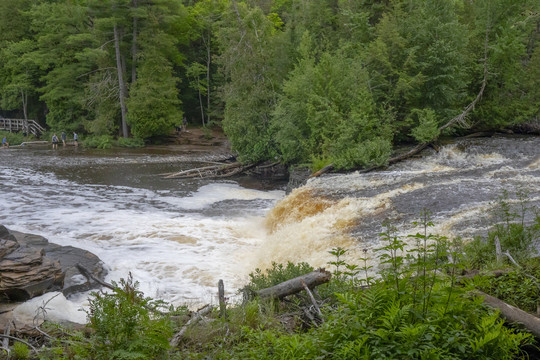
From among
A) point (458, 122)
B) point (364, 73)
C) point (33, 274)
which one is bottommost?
point (33, 274)

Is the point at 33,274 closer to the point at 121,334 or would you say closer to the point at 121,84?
the point at 121,334

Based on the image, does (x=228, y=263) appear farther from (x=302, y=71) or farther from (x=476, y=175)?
(x=302, y=71)

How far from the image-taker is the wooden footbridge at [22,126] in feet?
132

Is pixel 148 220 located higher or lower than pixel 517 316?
lower

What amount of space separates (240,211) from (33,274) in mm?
8726

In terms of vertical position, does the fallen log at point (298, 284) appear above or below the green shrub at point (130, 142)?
below

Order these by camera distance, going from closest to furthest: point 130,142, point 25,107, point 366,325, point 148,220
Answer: point 366,325 → point 148,220 → point 130,142 → point 25,107

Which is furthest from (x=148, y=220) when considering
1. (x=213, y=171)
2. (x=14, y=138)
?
(x=14, y=138)

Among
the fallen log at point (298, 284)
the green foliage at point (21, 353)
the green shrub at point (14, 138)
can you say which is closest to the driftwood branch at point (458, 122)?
the fallen log at point (298, 284)

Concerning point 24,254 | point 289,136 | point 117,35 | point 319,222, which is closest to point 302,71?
point 289,136

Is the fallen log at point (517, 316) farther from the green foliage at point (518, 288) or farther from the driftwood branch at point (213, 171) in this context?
the driftwood branch at point (213, 171)

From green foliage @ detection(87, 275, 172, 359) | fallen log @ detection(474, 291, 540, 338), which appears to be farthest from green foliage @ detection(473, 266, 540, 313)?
green foliage @ detection(87, 275, 172, 359)

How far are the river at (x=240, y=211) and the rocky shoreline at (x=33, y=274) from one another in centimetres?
69

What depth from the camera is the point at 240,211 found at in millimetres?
15758
